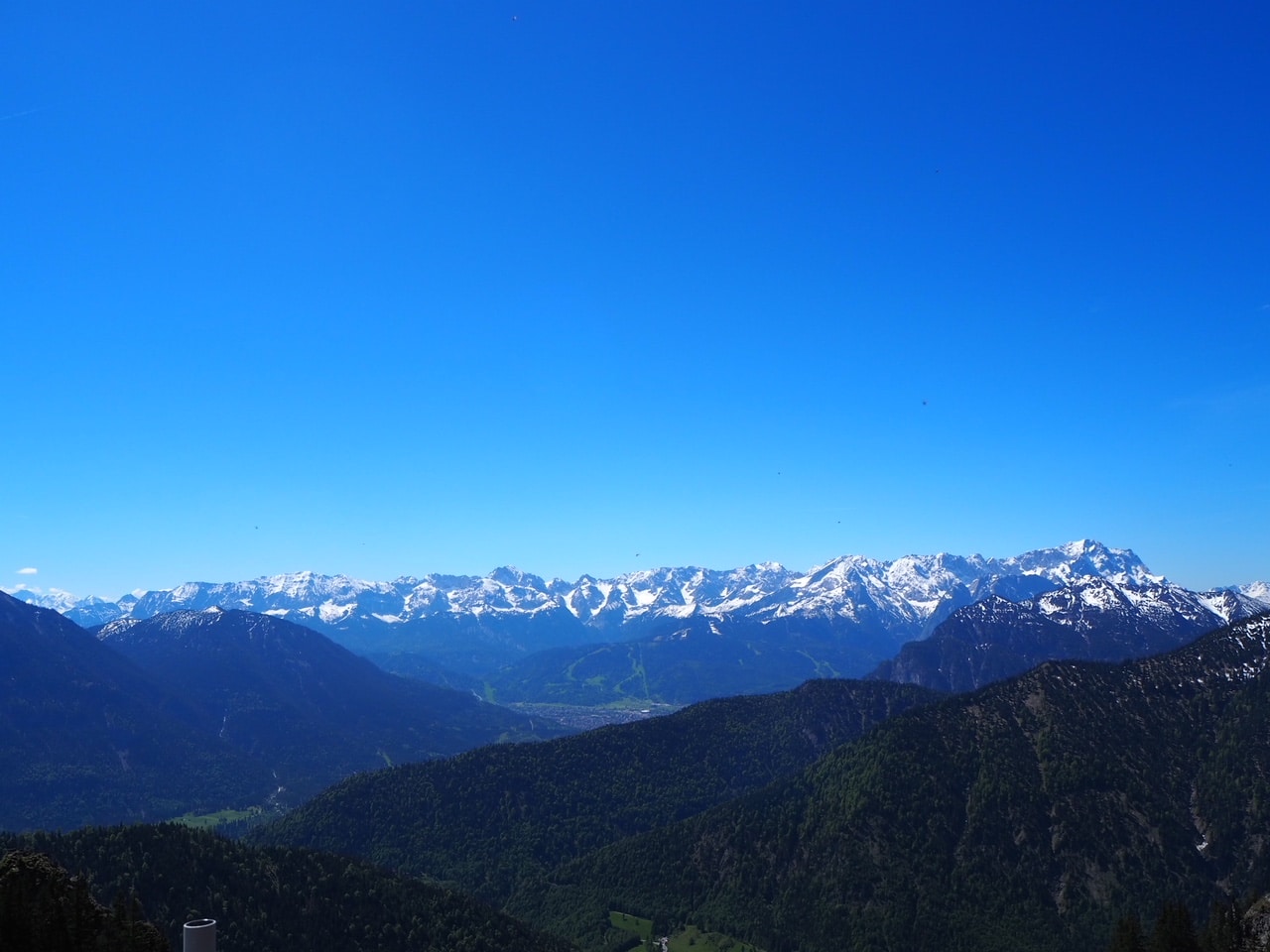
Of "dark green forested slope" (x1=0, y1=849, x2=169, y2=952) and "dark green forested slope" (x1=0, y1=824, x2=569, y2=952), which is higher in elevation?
"dark green forested slope" (x1=0, y1=849, x2=169, y2=952)

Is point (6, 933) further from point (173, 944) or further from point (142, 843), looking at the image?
point (142, 843)

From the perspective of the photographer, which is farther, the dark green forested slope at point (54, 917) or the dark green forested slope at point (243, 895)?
the dark green forested slope at point (243, 895)

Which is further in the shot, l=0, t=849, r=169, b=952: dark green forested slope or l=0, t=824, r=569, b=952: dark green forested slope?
l=0, t=824, r=569, b=952: dark green forested slope

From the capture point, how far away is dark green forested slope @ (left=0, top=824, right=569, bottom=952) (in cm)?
17312

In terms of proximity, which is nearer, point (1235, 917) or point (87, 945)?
point (87, 945)

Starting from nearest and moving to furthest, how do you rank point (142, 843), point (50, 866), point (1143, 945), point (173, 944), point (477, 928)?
point (50, 866)
point (1143, 945)
point (173, 944)
point (142, 843)
point (477, 928)

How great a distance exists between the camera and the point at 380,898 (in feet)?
655

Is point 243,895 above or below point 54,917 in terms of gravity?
below

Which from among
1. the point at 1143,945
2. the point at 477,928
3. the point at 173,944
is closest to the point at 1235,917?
the point at 1143,945

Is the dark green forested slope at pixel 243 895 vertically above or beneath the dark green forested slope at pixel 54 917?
beneath

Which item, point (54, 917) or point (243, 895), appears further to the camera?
point (243, 895)

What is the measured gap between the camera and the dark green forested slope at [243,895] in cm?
17312

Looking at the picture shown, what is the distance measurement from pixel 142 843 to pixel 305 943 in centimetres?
4132

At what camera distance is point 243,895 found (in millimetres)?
182500
